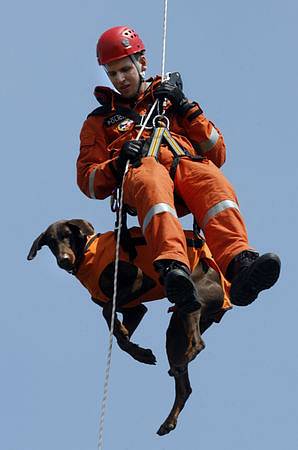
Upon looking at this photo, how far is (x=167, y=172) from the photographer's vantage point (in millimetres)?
10055

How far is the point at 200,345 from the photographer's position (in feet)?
33.7

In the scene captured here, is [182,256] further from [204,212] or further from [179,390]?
[179,390]

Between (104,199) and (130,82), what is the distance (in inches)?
37.9

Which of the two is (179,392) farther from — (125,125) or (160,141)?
(125,125)

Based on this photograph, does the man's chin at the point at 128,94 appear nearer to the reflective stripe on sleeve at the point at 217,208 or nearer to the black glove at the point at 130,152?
the black glove at the point at 130,152

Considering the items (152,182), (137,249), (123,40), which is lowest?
(137,249)

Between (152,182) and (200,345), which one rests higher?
(152,182)

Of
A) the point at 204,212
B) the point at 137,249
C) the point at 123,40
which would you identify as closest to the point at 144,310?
the point at 137,249

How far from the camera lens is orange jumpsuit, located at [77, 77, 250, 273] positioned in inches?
377

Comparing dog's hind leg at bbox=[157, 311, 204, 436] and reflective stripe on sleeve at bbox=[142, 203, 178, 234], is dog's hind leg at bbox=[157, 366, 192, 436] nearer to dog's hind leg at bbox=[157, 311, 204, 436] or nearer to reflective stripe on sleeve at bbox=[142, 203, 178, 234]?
dog's hind leg at bbox=[157, 311, 204, 436]

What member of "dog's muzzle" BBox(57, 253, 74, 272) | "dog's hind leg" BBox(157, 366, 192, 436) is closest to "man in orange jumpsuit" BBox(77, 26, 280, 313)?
"dog's muzzle" BBox(57, 253, 74, 272)

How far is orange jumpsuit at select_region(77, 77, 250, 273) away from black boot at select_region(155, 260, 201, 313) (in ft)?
0.21

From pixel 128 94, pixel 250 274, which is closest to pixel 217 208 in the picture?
pixel 250 274

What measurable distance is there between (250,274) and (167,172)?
3.97ft
